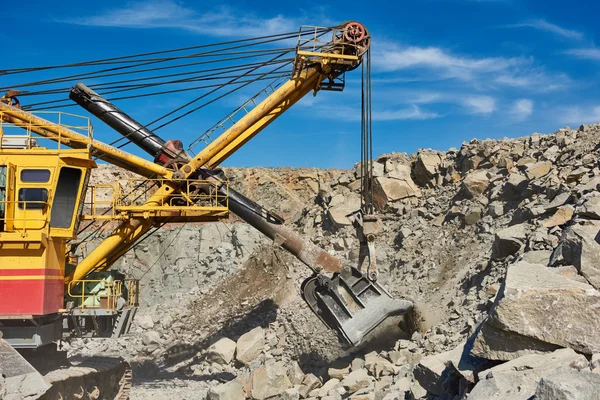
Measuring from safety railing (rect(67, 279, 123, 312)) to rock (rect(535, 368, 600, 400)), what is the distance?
300 inches

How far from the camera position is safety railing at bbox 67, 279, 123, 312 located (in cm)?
1055

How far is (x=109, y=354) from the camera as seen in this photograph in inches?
608

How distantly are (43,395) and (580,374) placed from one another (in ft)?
20.6

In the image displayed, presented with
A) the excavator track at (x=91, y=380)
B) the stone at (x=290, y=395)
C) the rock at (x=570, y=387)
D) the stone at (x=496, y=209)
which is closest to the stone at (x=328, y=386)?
the stone at (x=290, y=395)

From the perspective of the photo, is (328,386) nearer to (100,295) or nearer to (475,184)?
(100,295)

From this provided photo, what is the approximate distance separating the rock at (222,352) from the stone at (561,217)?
6.87 metres

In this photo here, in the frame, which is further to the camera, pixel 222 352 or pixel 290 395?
pixel 222 352

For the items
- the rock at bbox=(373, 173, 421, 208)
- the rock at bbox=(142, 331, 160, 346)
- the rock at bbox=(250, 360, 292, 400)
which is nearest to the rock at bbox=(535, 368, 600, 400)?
the rock at bbox=(250, 360, 292, 400)

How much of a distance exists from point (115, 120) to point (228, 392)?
5.55 m

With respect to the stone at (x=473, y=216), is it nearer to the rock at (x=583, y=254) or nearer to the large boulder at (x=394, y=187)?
the large boulder at (x=394, y=187)

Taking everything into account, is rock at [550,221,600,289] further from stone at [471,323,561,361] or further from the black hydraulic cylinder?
the black hydraulic cylinder

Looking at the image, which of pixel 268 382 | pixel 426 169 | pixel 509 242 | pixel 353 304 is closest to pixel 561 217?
pixel 509 242

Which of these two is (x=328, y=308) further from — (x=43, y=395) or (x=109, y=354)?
(x=109, y=354)

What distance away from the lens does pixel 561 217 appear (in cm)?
1092
